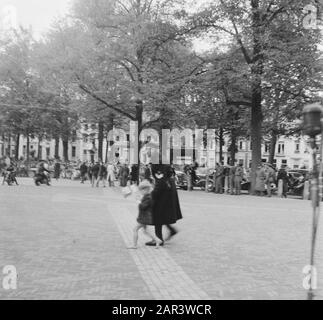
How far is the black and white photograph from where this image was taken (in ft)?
23.8

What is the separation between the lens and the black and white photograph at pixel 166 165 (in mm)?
7246

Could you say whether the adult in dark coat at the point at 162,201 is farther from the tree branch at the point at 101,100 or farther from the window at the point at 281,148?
the window at the point at 281,148

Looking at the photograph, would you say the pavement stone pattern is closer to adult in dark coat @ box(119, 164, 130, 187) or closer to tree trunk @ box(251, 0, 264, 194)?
tree trunk @ box(251, 0, 264, 194)

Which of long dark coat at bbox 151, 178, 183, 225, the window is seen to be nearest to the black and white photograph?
long dark coat at bbox 151, 178, 183, 225

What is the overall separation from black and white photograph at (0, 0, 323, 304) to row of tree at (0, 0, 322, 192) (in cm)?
9

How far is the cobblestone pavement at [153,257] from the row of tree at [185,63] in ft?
41.3

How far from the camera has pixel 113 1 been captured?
111ft

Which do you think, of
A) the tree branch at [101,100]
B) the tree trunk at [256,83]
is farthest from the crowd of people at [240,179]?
the tree branch at [101,100]

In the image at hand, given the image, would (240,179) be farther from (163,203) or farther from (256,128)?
(163,203)

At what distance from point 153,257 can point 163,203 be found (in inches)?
60.6

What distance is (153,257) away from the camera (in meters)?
9.28

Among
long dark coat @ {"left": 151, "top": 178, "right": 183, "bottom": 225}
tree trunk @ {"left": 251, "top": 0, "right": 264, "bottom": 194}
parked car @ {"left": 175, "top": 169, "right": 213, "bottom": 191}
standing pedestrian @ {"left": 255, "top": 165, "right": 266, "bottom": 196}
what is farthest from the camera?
parked car @ {"left": 175, "top": 169, "right": 213, "bottom": 191}

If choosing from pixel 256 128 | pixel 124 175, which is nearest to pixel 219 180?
pixel 256 128
